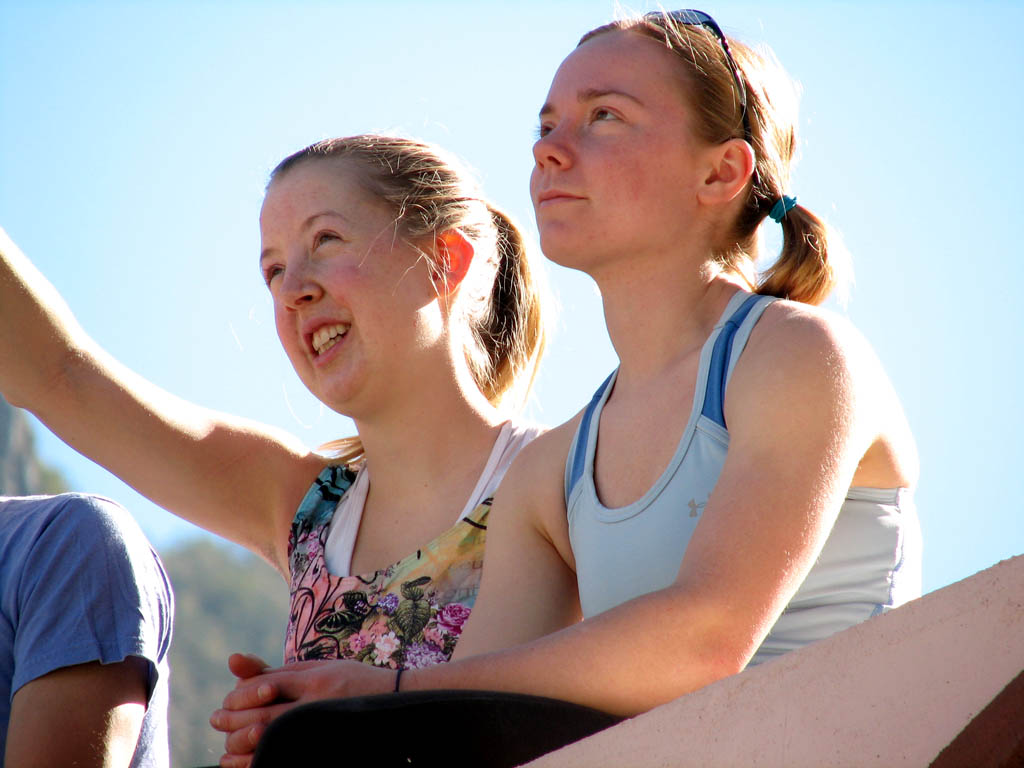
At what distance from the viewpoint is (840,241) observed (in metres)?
2.18

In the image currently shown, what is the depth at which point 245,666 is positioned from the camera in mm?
1767

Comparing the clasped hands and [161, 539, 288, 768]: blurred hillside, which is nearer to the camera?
the clasped hands

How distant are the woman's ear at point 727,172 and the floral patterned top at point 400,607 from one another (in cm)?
78

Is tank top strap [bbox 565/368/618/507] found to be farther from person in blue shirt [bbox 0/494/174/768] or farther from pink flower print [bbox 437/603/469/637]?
person in blue shirt [bbox 0/494/174/768]

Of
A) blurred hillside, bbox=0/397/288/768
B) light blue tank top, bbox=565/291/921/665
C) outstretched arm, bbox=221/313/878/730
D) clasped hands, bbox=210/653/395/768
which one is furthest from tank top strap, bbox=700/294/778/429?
blurred hillside, bbox=0/397/288/768

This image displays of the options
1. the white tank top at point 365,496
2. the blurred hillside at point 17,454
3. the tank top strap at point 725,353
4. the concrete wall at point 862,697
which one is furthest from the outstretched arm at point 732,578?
the blurred hillside at point 17,454

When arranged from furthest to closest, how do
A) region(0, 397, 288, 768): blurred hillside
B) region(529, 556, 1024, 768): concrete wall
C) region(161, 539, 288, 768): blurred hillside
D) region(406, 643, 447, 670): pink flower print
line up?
region(161, 539, 288, 768): blurred hillside, region(0, 397, 288, 768): blurred hillside, region(406, 643, 447, 670): pink flower print, region(529, 556, 1024, 768): concrete wall

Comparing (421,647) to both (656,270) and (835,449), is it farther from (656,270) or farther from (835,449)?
(835,449)

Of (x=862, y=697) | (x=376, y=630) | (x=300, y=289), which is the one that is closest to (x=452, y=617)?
(x=376, y=630)

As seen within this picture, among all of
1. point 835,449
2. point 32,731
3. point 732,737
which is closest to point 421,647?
point 32,731

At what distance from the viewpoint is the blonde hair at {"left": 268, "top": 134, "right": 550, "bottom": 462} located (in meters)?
2.84

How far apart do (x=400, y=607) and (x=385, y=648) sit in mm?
83

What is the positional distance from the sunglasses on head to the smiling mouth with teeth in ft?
2.95

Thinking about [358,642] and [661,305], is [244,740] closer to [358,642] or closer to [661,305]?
[358,642]
